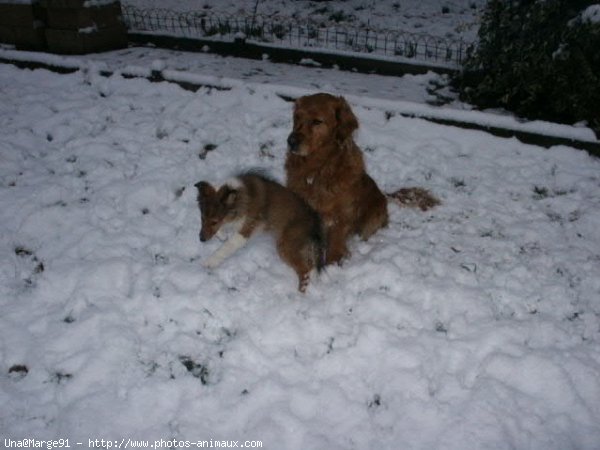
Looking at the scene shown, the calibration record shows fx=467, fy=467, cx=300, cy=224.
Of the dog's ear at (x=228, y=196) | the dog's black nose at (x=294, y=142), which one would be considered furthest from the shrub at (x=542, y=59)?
the dog's ear at (x=228, y=196)

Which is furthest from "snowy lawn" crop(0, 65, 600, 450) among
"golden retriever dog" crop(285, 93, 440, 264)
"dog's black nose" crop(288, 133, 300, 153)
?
"dog's black nose" crop(288, 133, 300, 153)

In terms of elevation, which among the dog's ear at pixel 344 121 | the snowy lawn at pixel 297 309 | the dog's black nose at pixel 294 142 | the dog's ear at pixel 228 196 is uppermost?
the dog's ear at pixel 344 121

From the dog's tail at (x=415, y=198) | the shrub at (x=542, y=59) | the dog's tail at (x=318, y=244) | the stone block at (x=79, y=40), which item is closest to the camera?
the dog's tail at (x=318, y=244)

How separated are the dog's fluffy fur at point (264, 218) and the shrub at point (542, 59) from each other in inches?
→ 145

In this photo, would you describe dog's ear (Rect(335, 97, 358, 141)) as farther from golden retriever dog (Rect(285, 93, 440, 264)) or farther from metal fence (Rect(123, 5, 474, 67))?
metal fence (Rect(123, 5, 474, 67))

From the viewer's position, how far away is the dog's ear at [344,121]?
12.7ft

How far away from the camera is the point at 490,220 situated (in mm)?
4664

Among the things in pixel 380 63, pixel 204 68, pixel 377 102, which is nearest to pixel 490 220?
pixel 377 102

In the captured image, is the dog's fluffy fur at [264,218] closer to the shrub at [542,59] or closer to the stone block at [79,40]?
the shrub at [542,59]

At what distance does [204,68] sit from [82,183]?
12.2 ft

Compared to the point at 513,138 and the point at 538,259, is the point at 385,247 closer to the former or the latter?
the point at 538,259

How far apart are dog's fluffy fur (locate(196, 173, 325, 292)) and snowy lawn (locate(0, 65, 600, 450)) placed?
210mm

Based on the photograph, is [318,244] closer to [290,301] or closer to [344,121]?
[290,301]

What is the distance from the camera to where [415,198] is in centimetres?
489
